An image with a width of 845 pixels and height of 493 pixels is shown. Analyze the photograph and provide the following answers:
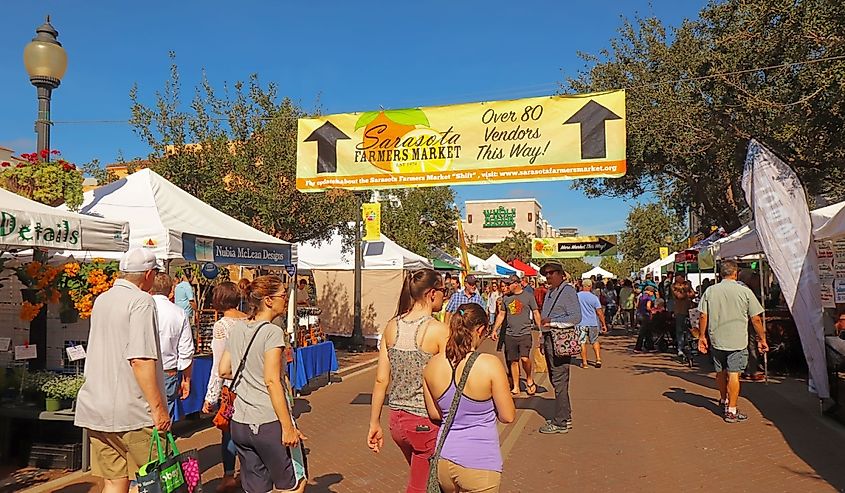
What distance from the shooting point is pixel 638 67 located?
62.2 ft

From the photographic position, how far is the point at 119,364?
390 centimetres

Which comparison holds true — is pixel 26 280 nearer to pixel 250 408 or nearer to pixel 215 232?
pixel 215 232

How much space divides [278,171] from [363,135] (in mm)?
5187

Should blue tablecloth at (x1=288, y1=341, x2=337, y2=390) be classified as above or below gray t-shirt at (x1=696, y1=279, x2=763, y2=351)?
below

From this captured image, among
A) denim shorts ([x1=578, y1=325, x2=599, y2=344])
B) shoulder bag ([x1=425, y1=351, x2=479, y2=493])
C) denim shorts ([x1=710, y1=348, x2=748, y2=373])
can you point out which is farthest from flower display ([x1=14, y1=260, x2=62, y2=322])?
denim shorts ([x1=578, y1=325, x2=599, y2=344])

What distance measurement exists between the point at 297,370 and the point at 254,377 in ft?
20.9

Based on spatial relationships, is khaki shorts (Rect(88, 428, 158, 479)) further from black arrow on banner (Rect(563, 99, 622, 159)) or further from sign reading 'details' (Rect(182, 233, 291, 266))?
black arrow on banner (Rect(563, 99, 622, 159))

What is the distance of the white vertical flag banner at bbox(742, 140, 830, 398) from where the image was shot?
9.01 metres

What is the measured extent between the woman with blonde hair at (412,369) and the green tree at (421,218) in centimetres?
2693

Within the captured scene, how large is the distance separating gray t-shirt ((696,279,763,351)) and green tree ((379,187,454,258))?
2325 cm

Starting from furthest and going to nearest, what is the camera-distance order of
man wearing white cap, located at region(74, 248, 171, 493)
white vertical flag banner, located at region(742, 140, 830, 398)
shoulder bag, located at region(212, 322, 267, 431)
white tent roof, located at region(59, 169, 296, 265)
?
white vertical flag banner, located at region(742, 140, 830, 398)
white tent roof, located at region(59, 169, 296, 265)
shoulder bag, located at region(212, 322, 267, 431)
man wearing white cap, located at region(74, 248, 171, 493)

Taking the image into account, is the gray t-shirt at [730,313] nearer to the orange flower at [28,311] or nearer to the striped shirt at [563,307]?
the striped shirt at [563,307]

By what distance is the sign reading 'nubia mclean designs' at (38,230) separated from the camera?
5684mm

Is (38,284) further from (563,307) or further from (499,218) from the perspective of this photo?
(499,218)
